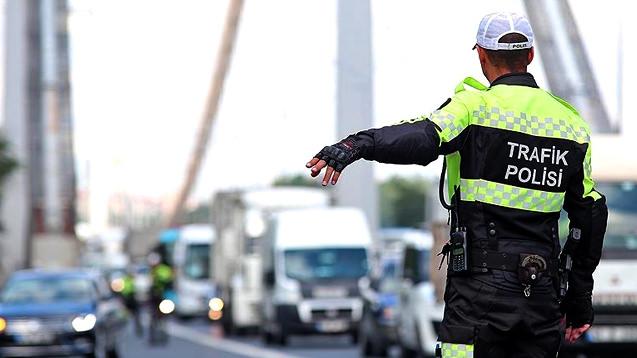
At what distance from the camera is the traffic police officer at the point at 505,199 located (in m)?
5.76

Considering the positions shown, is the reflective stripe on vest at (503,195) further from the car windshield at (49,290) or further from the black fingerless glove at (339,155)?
the car windshield at (49,290)

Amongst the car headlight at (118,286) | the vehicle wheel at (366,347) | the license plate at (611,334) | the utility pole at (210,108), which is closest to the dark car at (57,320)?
the vehicle wheel at (366,347)

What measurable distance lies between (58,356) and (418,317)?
4727 millimetres

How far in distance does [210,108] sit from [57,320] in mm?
71162

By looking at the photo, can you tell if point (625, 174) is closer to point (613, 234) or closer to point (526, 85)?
point (613, 234)

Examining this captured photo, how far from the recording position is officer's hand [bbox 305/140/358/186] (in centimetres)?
535

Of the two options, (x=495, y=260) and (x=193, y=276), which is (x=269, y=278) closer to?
(x=193, y=276)

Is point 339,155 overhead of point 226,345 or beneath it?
overhead

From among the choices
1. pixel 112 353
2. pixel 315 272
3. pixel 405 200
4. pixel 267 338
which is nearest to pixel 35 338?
pixel 112 353

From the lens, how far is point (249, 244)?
35594mm

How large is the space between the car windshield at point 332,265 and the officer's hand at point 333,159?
25070 millimetres

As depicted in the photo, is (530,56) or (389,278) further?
(389,278)

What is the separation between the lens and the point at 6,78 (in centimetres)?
7431

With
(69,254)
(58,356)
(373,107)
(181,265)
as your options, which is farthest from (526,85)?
(69,254)
